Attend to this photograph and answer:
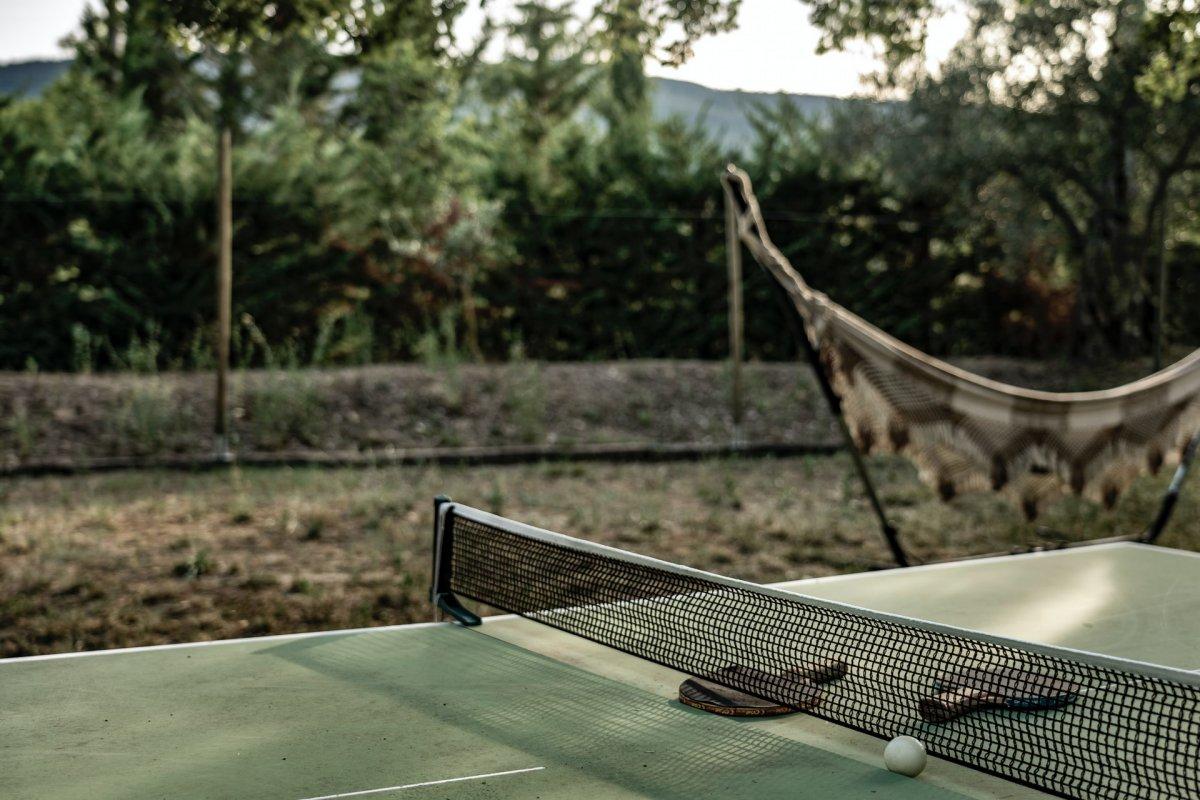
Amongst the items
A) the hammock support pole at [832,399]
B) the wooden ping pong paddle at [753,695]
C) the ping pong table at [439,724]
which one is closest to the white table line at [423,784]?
the ping pong table at [439,724]

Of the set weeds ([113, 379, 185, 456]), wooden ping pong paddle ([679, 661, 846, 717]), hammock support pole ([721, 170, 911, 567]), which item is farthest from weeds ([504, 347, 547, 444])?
wooden ping pong paddle ([679, 661, 846, 717])

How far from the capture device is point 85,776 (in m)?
2.51

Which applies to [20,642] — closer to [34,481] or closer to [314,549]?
[314,549]

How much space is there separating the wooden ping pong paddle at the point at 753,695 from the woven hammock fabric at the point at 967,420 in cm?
270

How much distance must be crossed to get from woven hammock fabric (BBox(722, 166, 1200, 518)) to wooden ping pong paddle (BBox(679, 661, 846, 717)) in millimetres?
2702

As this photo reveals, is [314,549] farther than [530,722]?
Yes

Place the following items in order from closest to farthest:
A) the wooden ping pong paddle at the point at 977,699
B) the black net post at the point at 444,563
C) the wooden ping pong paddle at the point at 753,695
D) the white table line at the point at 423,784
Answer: the white table line at the point at 423,784 < the wooden ping pong paddle at the point at 977,699 < the wooden ping pong paddle at the point at 753,695 < the black net post at the point at 444,563

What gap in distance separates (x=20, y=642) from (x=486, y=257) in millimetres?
9374

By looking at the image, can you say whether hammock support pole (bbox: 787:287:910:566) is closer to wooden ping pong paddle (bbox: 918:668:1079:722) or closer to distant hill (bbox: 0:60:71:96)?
wooden ping pong paddle (bbox: 918:668:1079:722)

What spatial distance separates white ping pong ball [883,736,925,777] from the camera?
8.14 feet

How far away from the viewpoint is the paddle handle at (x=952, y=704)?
2.73m

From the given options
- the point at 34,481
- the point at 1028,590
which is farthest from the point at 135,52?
the point at 1028,590

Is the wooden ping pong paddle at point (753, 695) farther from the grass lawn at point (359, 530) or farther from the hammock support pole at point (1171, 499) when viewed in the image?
the hammock support pole at point (1171, 499)

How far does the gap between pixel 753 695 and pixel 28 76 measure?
50.6ft
